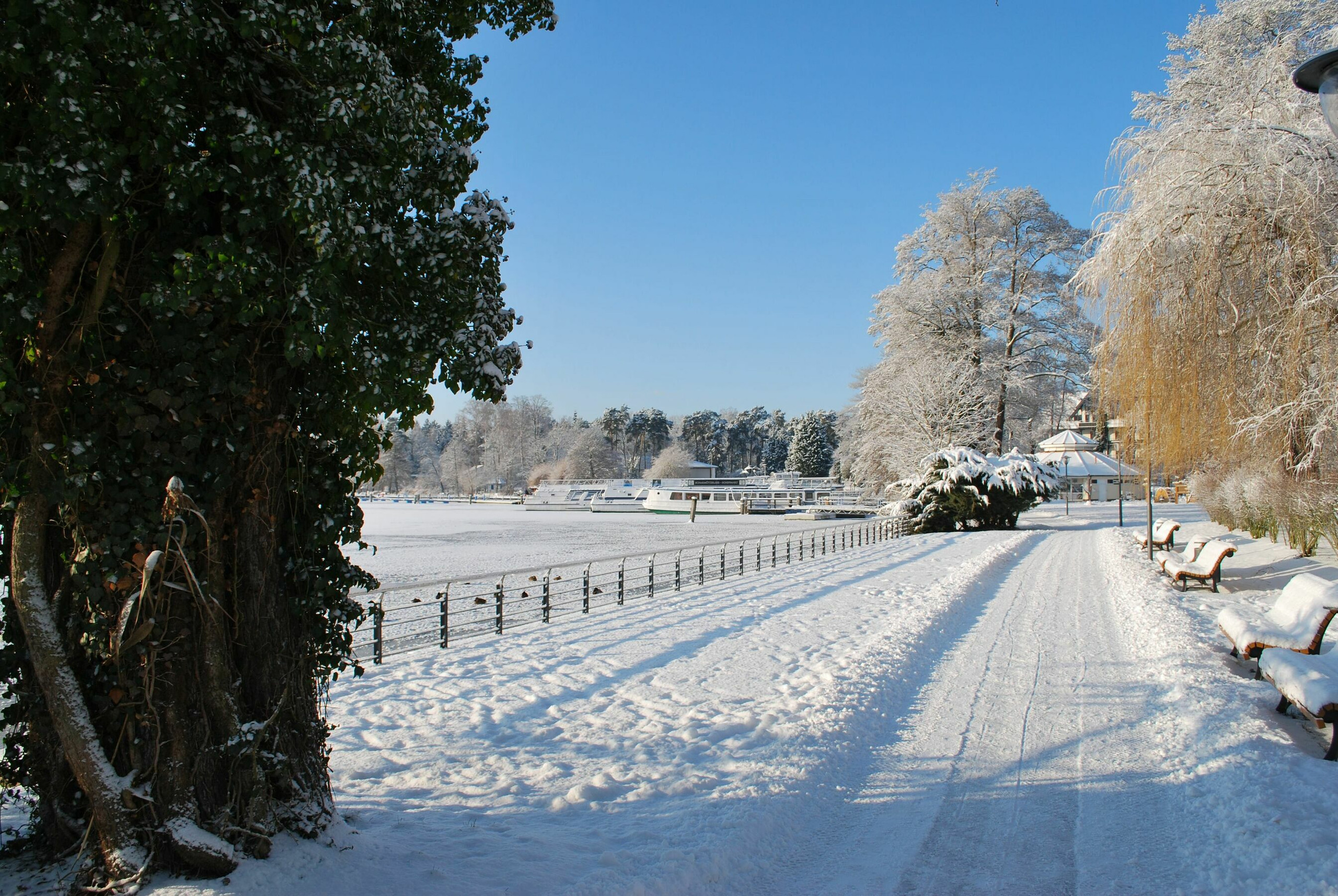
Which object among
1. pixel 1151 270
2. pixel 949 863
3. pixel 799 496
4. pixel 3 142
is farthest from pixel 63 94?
pixel 799 496

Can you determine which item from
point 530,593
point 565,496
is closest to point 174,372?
point 530,593

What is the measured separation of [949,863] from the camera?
381cm

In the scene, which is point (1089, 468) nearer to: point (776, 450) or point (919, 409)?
point (919, 409)

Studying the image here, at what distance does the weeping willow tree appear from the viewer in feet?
32.5

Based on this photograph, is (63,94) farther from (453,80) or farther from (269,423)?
(453,80)

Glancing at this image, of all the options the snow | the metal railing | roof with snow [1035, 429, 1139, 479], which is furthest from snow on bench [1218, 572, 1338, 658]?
roof with snow [1035, 429, 1139, 479]

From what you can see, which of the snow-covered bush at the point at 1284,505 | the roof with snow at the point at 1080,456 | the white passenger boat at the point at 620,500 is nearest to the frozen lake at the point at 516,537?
the white passenger boat at the point at 620,500

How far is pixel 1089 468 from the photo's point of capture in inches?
1913

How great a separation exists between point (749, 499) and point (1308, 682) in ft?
167

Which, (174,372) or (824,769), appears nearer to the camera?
(174,372)

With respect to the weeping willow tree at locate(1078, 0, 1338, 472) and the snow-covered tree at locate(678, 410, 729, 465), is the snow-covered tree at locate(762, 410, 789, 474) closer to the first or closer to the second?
the snow-covered tree at locate(678, 410, 729, 465)

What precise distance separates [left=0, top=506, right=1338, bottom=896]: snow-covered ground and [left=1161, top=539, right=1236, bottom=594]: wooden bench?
3343 mm

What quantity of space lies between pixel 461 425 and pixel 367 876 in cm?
12079

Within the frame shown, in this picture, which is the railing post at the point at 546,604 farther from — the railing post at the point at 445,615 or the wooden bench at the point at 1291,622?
the wooden bench at the point at 1291,622
